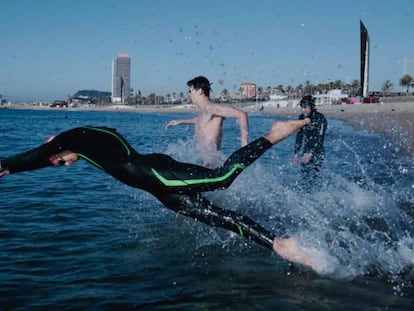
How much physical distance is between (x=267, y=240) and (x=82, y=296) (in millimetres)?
1755

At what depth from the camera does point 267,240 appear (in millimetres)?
4629

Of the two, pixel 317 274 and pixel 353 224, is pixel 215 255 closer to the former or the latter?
pixel 317 274

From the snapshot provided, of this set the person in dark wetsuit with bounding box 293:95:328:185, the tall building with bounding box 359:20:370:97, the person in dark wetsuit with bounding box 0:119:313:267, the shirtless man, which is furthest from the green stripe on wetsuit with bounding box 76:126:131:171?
the tall building with bounding box 359:20:370:97

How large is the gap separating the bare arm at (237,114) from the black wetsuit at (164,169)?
1.94 metres

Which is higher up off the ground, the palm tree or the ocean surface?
the palm tree

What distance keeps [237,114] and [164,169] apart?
2362 mm

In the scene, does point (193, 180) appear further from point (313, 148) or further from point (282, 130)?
point (313, 148)

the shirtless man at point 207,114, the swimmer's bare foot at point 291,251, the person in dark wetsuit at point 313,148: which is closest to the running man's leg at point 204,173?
the swimmer's bare foot at point 291,251

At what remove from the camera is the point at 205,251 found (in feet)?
18.5

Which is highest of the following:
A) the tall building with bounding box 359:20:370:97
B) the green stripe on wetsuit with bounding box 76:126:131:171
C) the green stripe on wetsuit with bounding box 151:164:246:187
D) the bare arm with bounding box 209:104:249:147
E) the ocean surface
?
the tall building with bounding box 359:20:370:97

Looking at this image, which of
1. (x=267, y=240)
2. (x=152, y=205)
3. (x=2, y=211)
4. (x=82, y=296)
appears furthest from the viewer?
(x=152, y=205)

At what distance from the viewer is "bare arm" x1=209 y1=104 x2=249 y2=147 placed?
267 inches

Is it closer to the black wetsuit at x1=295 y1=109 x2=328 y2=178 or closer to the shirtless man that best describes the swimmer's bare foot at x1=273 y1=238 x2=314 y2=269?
the shirtless man

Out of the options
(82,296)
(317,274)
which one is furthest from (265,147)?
(82,296)
